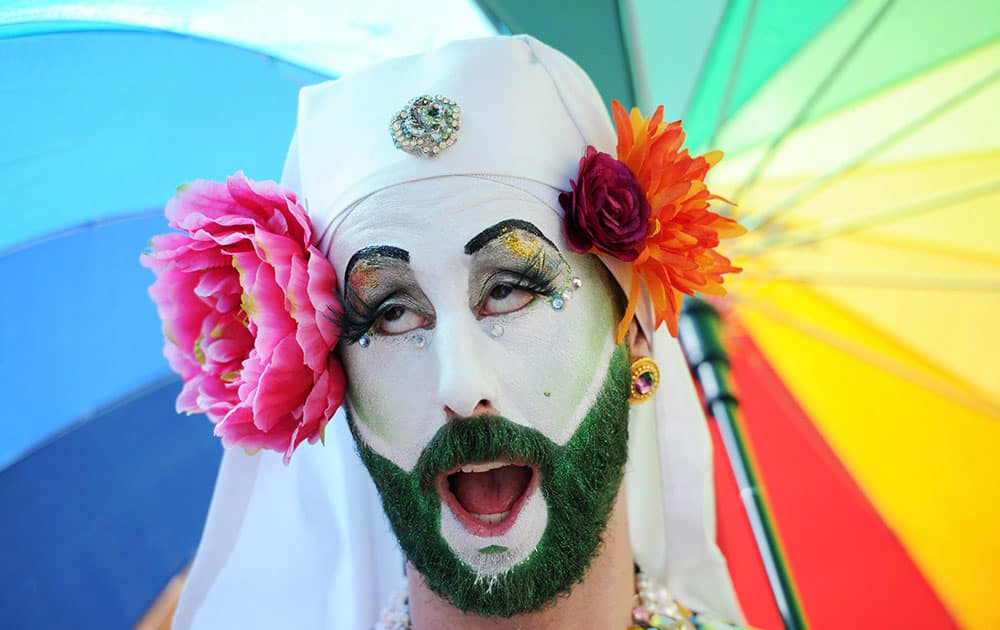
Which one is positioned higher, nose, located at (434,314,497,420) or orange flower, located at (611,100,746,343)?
orange flower, located at (611,100,746,343)

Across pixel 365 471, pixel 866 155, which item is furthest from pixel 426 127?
pixel 866 155

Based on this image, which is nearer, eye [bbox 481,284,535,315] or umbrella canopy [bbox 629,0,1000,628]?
eye [bbox 481,284,535,315]

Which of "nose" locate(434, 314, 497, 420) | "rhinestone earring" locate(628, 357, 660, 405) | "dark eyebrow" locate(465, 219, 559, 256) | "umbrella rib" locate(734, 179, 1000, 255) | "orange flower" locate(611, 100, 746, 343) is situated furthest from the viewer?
"umbrella rib" locate(734, 179, 1000, 255)

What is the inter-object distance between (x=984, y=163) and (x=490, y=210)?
4.26 ft

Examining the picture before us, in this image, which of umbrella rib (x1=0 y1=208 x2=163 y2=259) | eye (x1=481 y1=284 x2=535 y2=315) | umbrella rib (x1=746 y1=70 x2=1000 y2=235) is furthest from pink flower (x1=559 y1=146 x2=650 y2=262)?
umbrella rib (x1=0 y1=208 x2=163 y2=259)

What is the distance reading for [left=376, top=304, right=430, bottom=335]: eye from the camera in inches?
70.9

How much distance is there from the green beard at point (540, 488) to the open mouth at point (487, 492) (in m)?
0.03

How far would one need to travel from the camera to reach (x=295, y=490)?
2.29 meters

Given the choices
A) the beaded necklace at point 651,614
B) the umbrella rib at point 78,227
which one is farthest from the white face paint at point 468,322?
the umbrella rib at point 78,227

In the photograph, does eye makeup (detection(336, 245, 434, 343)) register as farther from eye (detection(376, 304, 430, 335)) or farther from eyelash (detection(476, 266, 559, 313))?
eyelash (detection(476, 266, 559, 313))

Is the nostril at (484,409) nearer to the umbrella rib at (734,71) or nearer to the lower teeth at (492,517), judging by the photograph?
the lower teeth at (492,517)

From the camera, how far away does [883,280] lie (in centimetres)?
219

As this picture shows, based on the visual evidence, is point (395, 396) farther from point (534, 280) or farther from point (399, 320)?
point (534, 280)

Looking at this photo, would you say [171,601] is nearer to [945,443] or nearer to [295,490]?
[295,490]
